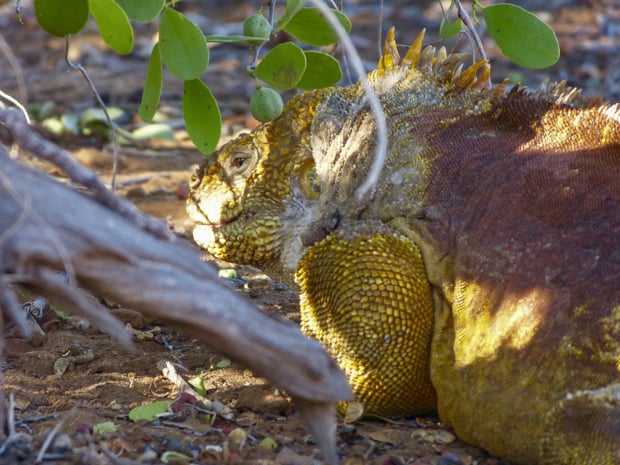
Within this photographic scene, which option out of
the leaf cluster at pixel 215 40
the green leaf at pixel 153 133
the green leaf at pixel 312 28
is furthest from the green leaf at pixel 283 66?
the green leaf at pixel 153 133

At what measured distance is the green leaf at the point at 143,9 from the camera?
3617 mm

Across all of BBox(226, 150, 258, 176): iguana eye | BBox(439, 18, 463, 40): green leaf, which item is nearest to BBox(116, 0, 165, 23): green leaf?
BBox(226, 150, 258, 176): iguana eye

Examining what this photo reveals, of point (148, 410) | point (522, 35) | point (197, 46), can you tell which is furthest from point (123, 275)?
point (522, 35)

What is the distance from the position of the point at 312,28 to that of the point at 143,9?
0.78 metres

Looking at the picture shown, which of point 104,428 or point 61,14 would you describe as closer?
point 104,428

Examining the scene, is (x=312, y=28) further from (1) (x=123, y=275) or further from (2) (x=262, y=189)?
(1) (x=123, y=275)

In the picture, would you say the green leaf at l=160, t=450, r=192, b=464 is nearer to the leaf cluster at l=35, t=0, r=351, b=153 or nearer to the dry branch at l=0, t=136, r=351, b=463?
the dry branch at l=0, t=136, r=351, b=463

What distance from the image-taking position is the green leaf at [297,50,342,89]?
429 centimetres

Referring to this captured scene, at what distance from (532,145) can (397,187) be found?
1.89ft

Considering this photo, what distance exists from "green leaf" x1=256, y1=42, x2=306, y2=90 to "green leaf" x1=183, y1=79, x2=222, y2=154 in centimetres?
25

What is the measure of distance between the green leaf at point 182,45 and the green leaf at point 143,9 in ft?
0.30

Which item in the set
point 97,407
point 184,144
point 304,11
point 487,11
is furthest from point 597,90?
point 97,407

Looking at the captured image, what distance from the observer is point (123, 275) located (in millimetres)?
2699

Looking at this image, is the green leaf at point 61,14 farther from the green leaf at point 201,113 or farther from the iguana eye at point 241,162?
the iguana eye at point 241,162
